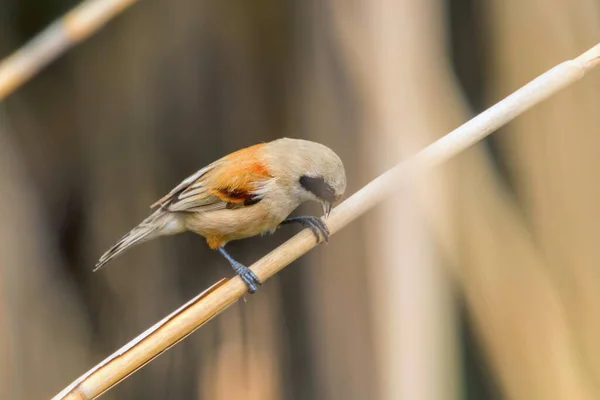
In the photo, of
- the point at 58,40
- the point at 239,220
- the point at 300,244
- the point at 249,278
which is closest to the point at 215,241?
the point at 239,220

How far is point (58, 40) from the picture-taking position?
118cm

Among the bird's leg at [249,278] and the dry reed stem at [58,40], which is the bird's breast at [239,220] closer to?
the bird's leg at [249,278]

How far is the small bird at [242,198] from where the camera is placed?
1.16 metres

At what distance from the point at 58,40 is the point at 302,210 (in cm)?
70

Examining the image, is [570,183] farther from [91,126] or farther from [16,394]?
[16,394]

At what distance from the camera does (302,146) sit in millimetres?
1156

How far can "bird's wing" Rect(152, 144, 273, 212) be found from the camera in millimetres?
1231

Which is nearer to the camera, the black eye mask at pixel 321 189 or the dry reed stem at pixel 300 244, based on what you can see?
the dry reed stem at pixel 300 244

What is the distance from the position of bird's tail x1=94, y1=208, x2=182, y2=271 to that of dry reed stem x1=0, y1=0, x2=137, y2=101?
0.35 metres

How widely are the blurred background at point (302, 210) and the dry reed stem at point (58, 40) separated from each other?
1.22 feet

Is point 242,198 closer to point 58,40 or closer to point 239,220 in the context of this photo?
point 239,220

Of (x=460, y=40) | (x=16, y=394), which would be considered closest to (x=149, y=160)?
(x=16, y=394)

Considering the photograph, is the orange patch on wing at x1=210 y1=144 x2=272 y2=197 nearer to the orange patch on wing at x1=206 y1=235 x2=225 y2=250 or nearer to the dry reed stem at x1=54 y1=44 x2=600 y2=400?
the orange patch on wing at x1=206 y1=235 x2=225 y2=250

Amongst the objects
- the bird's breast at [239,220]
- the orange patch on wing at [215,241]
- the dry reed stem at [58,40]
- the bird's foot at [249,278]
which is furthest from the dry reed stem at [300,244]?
the dry reed stem at [58,40]
